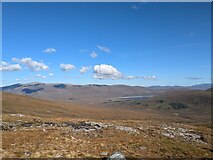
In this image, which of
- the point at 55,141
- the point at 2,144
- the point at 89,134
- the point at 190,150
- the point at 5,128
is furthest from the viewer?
the point at 5,128

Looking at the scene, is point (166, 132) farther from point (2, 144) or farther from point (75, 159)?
point (2, 144)

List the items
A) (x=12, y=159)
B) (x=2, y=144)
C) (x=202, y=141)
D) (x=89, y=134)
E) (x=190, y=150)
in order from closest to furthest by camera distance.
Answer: (x=12, y=159) < (x=2, y=144) < (x=190, y=150) < (x=89, y=134) < (x=202, y=141)

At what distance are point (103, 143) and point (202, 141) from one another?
19536mm

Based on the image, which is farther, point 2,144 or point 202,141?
point 202,141

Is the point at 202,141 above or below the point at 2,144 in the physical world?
below

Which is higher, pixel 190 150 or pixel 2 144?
pixel 2 144

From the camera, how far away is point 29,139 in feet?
91.4

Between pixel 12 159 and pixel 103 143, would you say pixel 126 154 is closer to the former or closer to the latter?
pixel 103 143

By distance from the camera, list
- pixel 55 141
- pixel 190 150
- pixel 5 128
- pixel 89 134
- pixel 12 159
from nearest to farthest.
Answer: pixel 12 159 < pixel 55 141 < pixel 190 150 < pixel 89 134 < pixel 5 128

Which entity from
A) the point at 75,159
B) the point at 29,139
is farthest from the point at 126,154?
the point at 29,139

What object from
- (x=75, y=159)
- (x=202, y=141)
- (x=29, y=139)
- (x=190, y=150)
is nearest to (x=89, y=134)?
(x=29, y=139)

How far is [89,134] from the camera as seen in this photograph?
33.1 meters

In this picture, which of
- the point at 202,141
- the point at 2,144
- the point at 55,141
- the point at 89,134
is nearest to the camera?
the point at 2,144

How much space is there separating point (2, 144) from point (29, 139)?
3.27m
